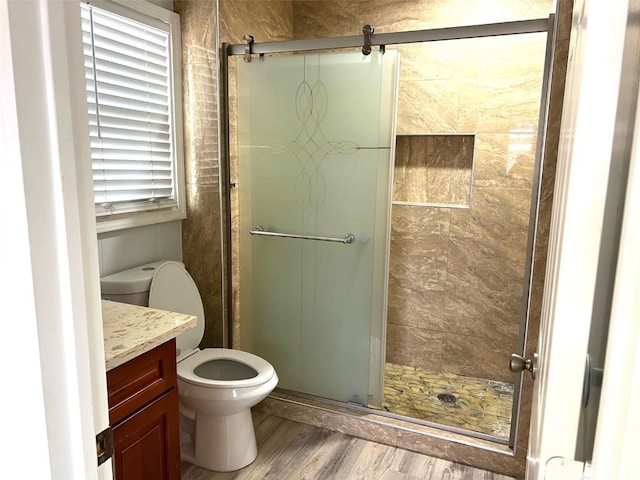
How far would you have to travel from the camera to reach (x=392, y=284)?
3.17 meters

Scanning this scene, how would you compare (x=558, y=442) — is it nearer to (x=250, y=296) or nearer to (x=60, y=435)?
(x=60, y=435)

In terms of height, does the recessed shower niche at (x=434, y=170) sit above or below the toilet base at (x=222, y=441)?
above

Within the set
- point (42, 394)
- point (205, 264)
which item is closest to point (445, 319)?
point (205, 264)

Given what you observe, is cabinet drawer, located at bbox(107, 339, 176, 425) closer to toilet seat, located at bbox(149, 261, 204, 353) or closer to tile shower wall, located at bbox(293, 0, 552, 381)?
toilet seat, located at bbox(149, 261, 204, 353)

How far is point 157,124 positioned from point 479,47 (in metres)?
1.81

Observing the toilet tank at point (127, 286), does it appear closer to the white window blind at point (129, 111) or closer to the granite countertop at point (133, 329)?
the white window blind at point (129, 111)

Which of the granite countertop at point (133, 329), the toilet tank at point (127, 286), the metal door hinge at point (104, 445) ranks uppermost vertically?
the metal door hinge at point (104, 445)

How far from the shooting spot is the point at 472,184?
285 centimetres

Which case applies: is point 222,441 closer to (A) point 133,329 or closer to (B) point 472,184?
(A) point 133,329

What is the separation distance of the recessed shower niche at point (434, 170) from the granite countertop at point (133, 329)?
1.87 meters

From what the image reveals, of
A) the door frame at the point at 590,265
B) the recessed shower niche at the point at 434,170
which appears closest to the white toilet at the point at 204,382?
the recessed shower niche at the point at 434,170

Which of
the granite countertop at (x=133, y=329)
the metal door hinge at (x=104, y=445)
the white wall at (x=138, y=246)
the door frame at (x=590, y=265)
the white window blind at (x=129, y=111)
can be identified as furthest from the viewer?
the white wall at (x=138, y=246)

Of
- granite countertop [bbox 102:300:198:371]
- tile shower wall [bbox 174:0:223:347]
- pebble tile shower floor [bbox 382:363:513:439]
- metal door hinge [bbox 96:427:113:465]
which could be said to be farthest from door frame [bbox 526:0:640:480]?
tile shower wall [bbox 174:0:223:347]

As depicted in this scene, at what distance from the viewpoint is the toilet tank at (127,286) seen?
80.4 inches
